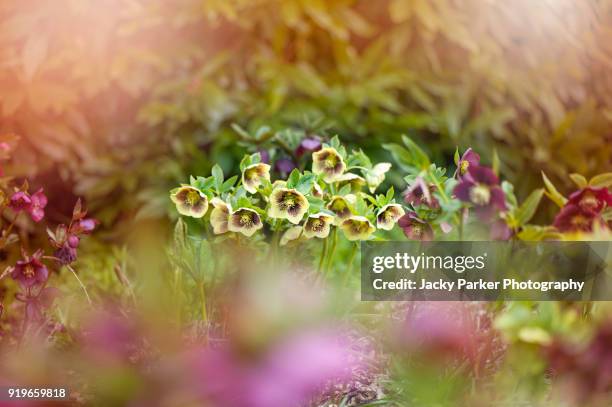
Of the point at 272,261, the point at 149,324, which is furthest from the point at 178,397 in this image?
the point at 272,261

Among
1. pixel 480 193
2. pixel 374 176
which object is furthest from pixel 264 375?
pixel 374 176

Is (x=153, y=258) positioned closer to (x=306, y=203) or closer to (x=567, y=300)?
(x=306, y=203)

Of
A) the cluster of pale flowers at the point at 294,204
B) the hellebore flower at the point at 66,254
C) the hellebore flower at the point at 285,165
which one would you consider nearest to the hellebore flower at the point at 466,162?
the cluster of pale flowers at the point at 294,204

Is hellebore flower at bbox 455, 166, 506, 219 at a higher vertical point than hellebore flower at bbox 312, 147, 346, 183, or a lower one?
lower

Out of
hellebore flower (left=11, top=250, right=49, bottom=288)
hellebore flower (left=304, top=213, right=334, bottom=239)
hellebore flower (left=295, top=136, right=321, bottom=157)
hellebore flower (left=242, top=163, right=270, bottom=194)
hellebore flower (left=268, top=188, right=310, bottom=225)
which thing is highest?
hellebore flower (left=295, top=136, right=321, bottom=157)

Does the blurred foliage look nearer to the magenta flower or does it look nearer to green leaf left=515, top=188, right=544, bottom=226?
the magenta flower

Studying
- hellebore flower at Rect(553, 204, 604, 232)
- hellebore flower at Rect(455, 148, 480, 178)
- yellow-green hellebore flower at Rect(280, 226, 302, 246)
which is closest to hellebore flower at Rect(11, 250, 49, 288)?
yellow-green hellebore flower at Rect(280, 226, 302, 246)

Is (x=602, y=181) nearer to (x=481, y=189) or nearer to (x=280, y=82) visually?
(x=481, y=189)
